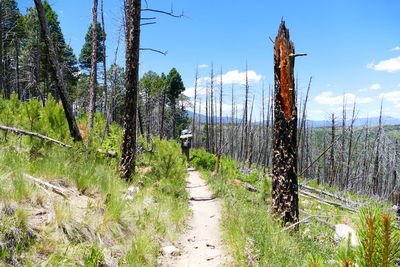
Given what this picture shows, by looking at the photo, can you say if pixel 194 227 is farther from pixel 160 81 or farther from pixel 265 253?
pixel 160 81

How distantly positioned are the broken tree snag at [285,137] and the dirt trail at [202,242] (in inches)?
54.1

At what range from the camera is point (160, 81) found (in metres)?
31.5

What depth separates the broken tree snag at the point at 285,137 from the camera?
4.66 meters

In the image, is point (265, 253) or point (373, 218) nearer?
point (373, 218)

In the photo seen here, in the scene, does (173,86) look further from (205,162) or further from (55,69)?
(55,69)

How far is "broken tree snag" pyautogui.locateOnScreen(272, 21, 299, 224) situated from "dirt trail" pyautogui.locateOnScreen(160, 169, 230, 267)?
1.37 m

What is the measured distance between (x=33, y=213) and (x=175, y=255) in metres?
2.15

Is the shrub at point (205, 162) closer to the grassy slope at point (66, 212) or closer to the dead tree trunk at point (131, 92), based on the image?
the dead tree trunk at point (131, 92)

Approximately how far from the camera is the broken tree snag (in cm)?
466

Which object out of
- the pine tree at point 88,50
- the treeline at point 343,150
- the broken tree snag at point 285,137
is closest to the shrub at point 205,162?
the treeline at point 343,150

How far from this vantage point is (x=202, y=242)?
4570 mm

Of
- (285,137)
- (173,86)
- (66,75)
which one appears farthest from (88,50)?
(285,137)

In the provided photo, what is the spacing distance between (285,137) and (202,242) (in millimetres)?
2458

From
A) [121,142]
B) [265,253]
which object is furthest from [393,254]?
[121,142]
